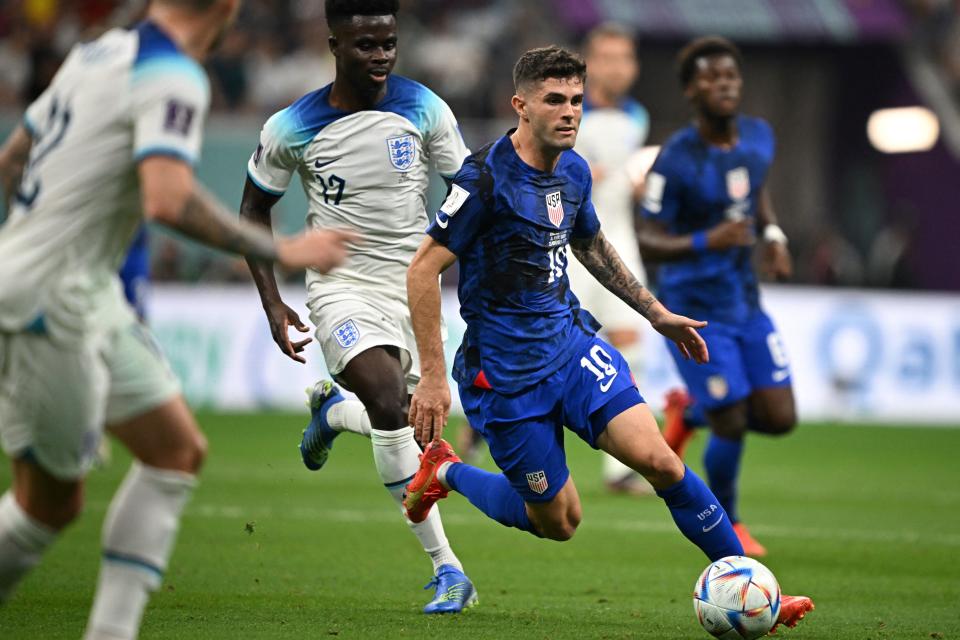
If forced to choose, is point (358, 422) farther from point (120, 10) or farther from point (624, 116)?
point (120, 10)

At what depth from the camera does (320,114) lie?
23.5 feet

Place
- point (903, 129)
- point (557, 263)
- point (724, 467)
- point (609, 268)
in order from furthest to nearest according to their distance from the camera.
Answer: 1. point (903, 129)
2. point (724, 467)
3. point (609, 268)
4. point (557, 263)

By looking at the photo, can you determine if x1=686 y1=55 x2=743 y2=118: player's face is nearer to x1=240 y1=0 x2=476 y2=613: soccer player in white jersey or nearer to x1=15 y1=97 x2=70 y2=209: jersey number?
x1=240 y1=0 x2=476 y2=613: soccer player in white jersey

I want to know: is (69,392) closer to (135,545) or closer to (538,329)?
(135,545)

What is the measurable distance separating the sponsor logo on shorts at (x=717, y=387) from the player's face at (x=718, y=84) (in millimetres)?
1588

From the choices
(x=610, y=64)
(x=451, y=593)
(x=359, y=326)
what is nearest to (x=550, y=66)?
(x=359, y=326)

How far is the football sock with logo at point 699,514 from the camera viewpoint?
6.11 meters

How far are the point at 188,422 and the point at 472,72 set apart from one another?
16264mm

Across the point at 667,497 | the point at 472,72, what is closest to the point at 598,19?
the point at 472,72

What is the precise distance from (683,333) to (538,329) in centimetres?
60

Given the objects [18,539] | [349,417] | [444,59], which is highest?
[18,539]

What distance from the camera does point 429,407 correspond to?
6035 mm

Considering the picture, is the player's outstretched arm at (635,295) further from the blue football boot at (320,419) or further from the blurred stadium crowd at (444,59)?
the blurred stadium crowd at (444,59)

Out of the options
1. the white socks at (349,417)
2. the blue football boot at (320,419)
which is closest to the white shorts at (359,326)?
the white socks at (349,417)
